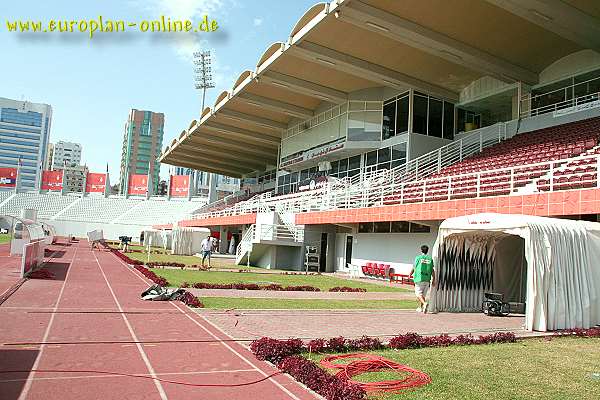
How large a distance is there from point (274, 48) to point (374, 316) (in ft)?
74.6

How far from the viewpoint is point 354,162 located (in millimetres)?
35656

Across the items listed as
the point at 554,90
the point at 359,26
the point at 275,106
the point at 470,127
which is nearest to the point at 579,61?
the point at 554,90

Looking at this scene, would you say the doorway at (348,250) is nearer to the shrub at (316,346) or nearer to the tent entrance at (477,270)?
the tent entrance at (477,270)

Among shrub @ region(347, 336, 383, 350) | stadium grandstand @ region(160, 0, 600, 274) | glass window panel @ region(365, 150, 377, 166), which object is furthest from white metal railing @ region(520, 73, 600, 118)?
shrub @ region(347, 336, 383, 350)

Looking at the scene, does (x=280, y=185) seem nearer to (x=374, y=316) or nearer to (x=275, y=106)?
(x=275, y=106)

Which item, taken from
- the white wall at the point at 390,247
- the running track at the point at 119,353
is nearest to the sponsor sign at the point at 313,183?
the white wall at the point at 390,247

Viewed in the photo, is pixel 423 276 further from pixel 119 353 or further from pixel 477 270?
pixel 119 353

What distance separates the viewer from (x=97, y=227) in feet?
259

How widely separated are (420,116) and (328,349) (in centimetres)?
2581

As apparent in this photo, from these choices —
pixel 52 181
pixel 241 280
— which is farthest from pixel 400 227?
pixel 52 181

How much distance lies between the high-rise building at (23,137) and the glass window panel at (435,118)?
160 metres

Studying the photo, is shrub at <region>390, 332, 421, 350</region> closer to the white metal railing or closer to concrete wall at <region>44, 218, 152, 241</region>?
the white metal railing

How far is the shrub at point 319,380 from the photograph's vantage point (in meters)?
5.13

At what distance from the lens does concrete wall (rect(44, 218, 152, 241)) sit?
7794 centimetres
